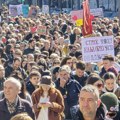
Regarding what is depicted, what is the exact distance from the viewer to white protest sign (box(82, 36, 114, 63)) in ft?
42.6

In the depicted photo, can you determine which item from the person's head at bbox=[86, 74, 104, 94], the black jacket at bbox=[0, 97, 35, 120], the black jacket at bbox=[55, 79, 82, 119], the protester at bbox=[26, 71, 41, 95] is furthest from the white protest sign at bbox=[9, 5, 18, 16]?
the black jacket at bbox=[0, 97, 35, 120]

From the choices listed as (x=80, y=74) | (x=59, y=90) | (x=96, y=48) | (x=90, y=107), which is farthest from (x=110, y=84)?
(x=96, y=48)

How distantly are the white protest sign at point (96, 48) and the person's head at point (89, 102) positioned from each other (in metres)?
6.98

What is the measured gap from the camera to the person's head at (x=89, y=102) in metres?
5.73

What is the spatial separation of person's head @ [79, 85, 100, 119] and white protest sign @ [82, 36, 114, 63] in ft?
22.9

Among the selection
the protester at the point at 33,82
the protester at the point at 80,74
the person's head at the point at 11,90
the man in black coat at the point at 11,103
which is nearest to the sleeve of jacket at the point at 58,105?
the man in black coat at the point at 11,103

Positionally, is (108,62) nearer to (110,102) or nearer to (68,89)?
(68,89)

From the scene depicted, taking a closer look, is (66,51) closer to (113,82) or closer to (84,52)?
(84,52)

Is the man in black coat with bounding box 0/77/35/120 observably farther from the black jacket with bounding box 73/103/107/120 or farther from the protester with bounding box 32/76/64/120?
the black jacket with bounding box 73/103/107/120

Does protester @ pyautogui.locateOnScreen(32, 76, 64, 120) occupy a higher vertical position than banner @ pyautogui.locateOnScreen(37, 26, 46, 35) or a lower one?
higher

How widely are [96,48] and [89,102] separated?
7.38m

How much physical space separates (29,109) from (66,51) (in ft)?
31.7

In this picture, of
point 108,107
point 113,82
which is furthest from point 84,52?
point 108,107

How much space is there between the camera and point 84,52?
42.8 ft
